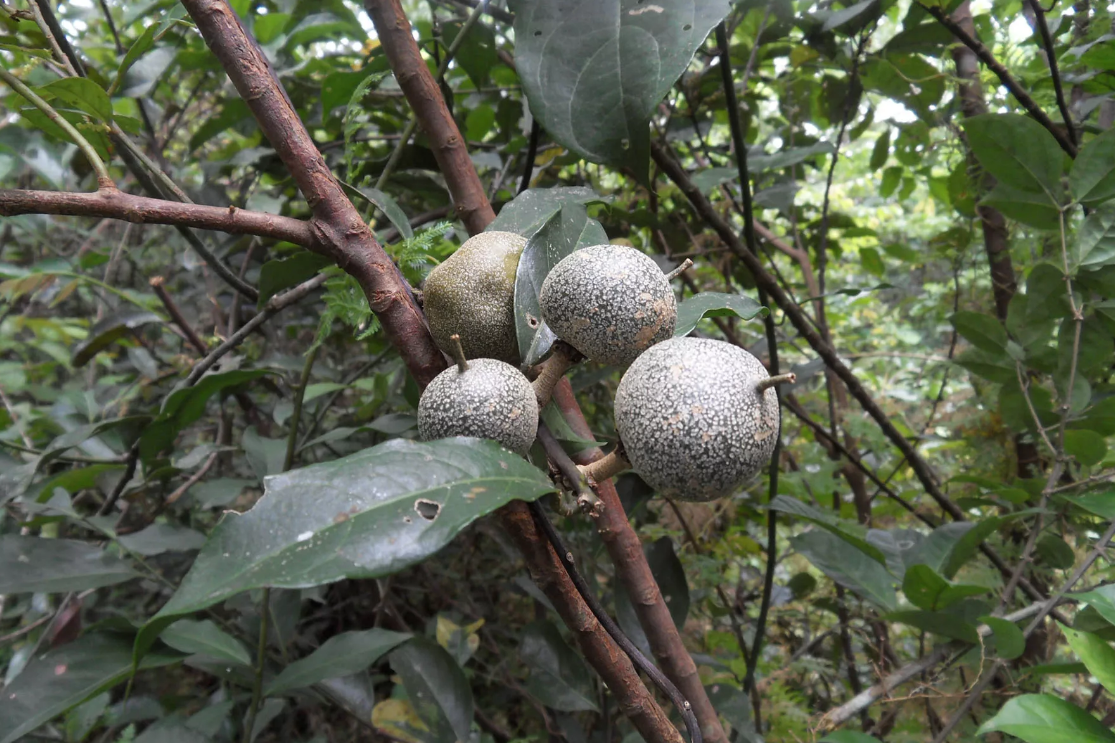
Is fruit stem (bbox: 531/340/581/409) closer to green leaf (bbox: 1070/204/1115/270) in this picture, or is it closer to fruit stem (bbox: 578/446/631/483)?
fruit stem (bbox: 578/446/631/483)

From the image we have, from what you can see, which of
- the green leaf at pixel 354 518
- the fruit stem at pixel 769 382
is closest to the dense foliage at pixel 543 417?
the green leaf at pixel 354 518

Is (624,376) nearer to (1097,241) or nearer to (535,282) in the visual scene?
(535,282)

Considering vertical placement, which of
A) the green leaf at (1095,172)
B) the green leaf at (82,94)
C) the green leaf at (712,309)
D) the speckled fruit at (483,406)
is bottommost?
the speckled fruit at (483,406)

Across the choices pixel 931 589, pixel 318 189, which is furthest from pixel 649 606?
pixel 318 189

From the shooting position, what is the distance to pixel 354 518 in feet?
1.36

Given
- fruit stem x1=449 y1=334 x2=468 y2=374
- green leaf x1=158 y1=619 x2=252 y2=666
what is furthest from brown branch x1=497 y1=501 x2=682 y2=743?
green leaf x1=158 y1=619 x2=252 y2=666

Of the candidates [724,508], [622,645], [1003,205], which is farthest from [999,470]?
[622,645]

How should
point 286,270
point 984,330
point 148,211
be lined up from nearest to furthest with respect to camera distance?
point 148,211 < point 286,270 < point 984,330

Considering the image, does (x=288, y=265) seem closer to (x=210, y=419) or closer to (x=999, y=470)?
(x=210, y=419)

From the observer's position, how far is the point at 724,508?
1.58 meters

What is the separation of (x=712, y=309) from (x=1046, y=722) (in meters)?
0.53

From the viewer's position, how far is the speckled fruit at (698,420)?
18.0 inches

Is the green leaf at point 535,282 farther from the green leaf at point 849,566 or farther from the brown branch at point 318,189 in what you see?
the green leaf at point 849,566

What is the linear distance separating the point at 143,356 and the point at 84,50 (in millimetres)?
901
